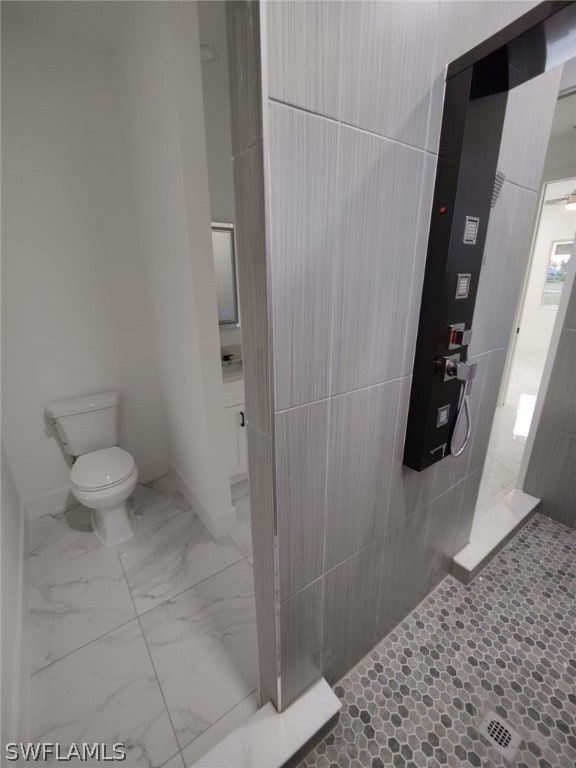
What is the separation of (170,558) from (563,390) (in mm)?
2204

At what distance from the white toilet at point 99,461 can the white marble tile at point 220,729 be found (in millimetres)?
1019

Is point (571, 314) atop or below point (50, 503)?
atop

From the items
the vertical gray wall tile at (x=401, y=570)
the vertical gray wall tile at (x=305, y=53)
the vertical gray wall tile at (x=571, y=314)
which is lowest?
the vertical gray wall tile at (x=401, y=570)

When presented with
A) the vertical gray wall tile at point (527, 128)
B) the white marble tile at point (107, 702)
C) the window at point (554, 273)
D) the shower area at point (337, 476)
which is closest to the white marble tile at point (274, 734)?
the shower area at point (337, 476)

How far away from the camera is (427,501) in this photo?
1236 mm

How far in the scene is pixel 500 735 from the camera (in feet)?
3.37

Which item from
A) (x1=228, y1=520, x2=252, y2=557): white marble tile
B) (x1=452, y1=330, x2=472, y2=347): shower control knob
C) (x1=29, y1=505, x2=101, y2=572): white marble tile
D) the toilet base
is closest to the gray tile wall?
(x1=452, y1=330, x2=472, y2=347): shower control knob

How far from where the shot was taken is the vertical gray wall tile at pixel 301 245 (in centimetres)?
58

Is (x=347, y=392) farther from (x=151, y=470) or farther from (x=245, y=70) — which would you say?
(x=151, y=470)

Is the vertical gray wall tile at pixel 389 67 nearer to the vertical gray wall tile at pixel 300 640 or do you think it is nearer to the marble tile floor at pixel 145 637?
the vertical gray wall tile at pixel 300 640

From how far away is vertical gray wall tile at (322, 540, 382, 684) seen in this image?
999 millimetres

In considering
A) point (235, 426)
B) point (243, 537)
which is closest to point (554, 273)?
point (235, 426)

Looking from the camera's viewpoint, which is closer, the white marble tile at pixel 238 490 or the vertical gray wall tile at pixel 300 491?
the vertical gray wall tile at pixel 300 491

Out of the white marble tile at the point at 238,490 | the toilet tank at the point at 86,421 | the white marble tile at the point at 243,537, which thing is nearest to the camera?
the white marble tile at the point at 243,537
